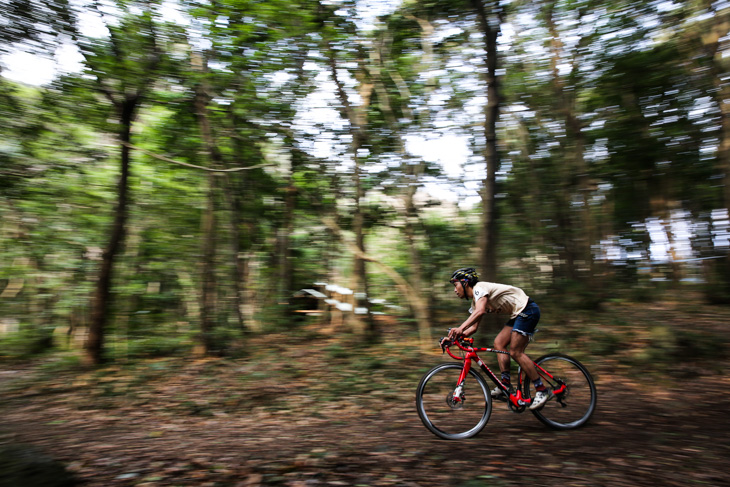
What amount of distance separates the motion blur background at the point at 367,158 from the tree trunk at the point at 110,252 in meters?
0.05

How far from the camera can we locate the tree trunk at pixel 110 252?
1073cm

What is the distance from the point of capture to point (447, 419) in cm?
523

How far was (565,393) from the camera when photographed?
5629 millimetres

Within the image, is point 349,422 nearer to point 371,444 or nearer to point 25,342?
point 371,444

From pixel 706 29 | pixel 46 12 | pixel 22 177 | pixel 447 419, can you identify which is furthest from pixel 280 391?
pixel 706 29

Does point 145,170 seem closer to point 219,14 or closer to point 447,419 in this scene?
point 219,14

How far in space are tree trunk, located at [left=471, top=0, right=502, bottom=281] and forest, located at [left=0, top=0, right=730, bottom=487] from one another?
0.14 ft

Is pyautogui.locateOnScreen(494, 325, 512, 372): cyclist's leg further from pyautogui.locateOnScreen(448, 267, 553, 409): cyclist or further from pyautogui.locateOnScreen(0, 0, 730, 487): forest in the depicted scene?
pyautogui.locateOnScreen(0, 0, 730, 487): forest

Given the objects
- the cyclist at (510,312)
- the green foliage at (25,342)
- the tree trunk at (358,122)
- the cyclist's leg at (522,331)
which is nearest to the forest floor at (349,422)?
the cyclist at (510,312)

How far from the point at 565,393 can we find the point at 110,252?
31.5 feet

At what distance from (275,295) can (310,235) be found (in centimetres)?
217

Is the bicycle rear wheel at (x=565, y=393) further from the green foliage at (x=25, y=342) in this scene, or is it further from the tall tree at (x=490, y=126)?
the green foliage at (x=25, y=342)

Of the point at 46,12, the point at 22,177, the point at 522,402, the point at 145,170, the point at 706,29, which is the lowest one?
the point at 522,402

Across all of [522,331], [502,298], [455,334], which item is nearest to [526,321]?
[522,331]
